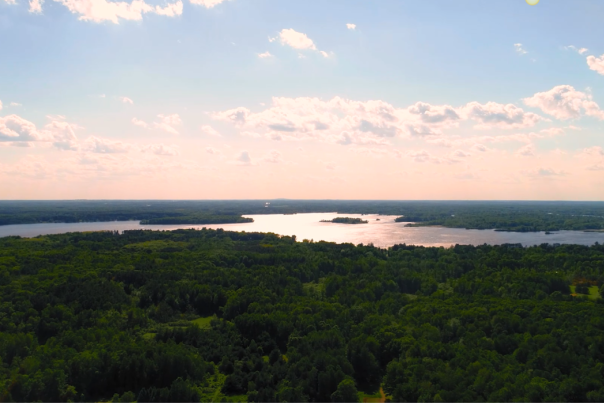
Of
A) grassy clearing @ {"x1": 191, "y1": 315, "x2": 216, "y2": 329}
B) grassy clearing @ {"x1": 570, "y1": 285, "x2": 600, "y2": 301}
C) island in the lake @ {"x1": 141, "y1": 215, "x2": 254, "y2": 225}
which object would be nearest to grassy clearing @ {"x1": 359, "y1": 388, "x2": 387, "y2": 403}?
grassy clearing @ {"x1": 191, "y1": 315, "x2": 216, "y2": 329}

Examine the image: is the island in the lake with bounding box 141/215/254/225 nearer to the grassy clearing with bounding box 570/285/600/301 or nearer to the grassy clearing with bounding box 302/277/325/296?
the grassy clearing with bounding box 302/277/325/296

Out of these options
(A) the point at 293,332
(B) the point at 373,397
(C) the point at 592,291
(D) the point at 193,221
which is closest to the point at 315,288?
(A) the point at 293,332

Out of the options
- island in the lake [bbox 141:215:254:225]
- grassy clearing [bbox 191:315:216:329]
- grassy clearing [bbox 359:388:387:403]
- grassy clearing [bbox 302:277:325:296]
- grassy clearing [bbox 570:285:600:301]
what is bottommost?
grassy clearing [bbox 359:388:387:403]

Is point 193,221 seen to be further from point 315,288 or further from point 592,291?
point 592,291

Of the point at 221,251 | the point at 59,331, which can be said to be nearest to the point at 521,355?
the point at 59,331

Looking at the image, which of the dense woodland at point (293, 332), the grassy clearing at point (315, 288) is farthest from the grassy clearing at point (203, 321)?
the grassy clearing at point (315, 288)

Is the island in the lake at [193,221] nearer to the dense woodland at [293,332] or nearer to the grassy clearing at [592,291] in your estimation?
the dense woodland at [293,332]

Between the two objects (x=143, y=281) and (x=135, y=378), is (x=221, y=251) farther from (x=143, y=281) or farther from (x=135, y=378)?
(x=135, y=378)

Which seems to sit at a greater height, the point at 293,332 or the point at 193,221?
the point at 193,221
